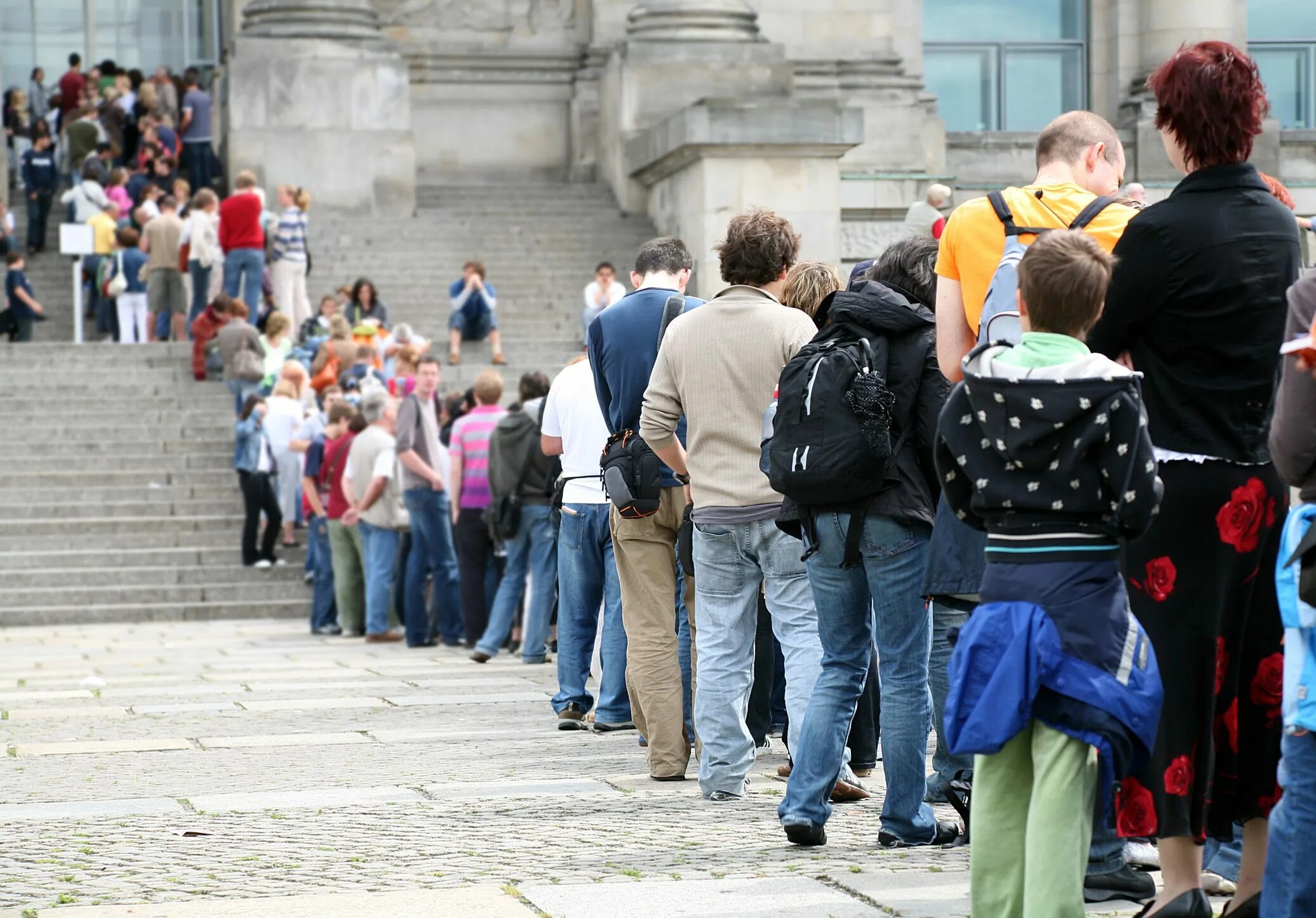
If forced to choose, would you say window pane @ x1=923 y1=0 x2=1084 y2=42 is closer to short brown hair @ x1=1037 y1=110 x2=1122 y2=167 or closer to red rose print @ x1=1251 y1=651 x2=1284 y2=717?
short brown hair @ x1=1037 y1=110 x2=1122 y2=167

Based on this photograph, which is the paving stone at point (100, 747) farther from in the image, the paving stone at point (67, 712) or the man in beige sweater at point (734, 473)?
the man in beige sweater at point (734, 473)

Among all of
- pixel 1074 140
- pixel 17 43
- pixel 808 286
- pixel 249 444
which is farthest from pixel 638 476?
pixel 17 43

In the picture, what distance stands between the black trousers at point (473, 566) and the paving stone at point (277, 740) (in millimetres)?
4089

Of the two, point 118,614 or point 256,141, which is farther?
point 256,141

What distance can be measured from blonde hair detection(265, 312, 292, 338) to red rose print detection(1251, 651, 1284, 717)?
51.1 feet

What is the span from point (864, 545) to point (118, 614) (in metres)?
12.1

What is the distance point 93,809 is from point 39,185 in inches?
750

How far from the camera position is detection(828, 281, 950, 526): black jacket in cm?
614

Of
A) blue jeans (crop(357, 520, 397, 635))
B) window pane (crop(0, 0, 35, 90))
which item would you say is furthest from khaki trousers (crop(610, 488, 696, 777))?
window pane (crop(0, 0, 35, 90))

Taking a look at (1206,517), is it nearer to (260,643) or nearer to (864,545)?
(864,545)

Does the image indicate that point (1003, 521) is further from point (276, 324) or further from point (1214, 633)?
point (276, 324)

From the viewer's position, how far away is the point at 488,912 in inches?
209

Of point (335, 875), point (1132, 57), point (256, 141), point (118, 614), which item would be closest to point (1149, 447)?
point (335, 875)

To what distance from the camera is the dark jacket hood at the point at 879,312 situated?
617 cm
